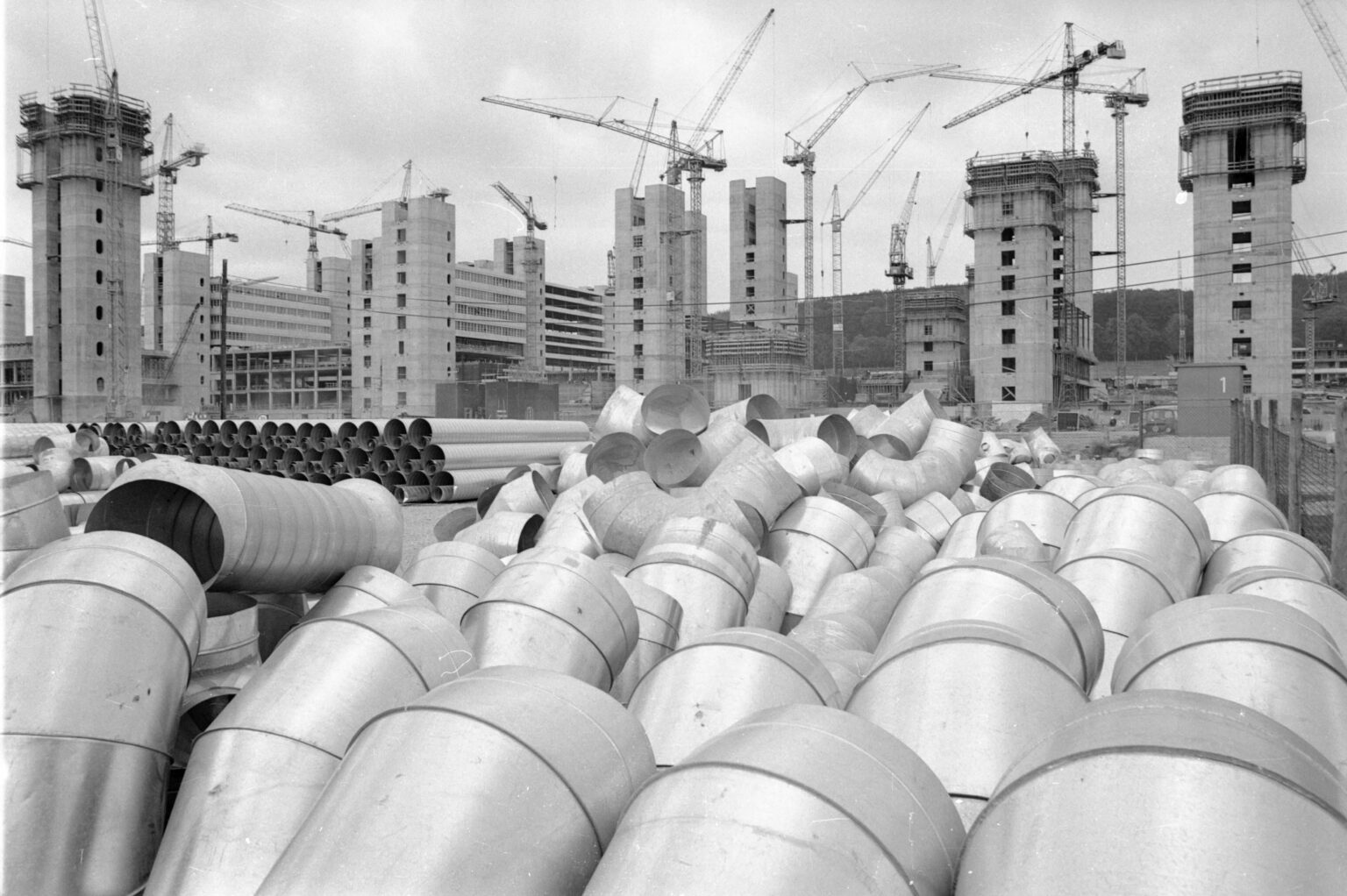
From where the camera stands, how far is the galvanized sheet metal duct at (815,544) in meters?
7.41

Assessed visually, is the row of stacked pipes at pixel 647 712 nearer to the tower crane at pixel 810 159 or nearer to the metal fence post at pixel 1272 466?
the metal fence post at pixel 1272 466

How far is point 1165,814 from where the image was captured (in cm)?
202

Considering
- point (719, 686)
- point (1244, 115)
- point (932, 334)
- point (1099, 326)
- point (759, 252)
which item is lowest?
point (719, 686)

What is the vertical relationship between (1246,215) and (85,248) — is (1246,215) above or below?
above

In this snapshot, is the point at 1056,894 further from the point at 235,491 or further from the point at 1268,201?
the point at 1268,201

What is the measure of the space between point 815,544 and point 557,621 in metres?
3.32

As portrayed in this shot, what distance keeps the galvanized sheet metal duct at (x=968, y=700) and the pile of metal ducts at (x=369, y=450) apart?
14.0m

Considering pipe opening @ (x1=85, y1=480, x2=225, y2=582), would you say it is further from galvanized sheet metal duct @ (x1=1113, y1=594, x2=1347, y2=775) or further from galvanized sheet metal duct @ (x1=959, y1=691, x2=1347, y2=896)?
galvanized sheet metal duct @ (x1=1113, y1=594, x2=1347, y2=775)

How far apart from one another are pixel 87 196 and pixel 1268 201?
209 feet

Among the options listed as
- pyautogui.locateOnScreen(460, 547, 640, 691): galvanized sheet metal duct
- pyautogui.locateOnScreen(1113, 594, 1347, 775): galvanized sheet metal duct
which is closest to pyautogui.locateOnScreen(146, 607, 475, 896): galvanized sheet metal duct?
pyautogui.locateOnScreen(460, 547, 640, 691): galvanized sheet metal duct

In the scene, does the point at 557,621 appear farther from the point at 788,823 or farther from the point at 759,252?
the point at 759,252

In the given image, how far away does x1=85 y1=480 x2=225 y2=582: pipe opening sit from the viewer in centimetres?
483

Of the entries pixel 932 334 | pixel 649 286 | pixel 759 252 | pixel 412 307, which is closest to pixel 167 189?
pixel 412 307

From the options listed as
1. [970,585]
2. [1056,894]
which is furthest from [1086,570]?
[1056,894]
